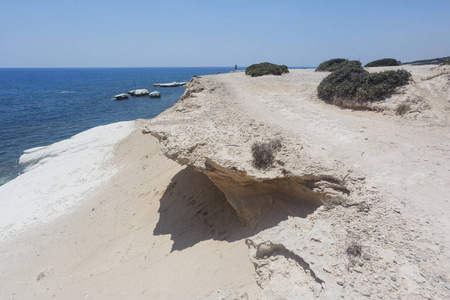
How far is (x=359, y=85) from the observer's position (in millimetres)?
12445

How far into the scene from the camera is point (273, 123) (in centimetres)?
972

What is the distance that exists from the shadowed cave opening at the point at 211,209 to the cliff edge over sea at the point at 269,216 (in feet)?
0.15

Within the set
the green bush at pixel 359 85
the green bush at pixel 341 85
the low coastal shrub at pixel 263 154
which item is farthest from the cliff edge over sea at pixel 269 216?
the green bush at pixel 341 85

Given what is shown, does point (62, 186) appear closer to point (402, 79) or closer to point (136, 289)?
point (136, 289)

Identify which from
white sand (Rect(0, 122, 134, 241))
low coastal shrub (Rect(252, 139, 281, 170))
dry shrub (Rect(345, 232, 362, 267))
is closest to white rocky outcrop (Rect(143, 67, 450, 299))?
dry shrub (Rect(345, 232, 362, 267))

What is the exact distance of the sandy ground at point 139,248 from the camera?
636cm

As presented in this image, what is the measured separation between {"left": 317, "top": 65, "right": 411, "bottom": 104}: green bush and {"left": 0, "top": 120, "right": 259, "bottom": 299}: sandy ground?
8.84 m

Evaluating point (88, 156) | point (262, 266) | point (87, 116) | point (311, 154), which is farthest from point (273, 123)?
point (87, 116)

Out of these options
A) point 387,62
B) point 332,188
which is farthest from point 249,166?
point 387,62

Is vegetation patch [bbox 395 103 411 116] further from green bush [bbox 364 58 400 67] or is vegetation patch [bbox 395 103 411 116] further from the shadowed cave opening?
green bush [bbox 364 58 400 67]

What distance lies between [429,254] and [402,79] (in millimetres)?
10981

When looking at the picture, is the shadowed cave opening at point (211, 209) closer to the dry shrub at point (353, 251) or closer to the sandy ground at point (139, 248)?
the sandy ground at point (139, 248)

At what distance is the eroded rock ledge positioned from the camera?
21.0 ft

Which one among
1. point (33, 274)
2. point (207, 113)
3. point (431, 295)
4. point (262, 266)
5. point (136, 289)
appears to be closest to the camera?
point (431, 295)
